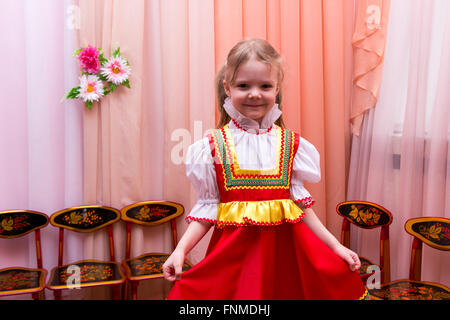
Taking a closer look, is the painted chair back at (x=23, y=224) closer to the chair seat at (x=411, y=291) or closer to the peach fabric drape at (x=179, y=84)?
the peach fabric drape at (x=179, y=84)

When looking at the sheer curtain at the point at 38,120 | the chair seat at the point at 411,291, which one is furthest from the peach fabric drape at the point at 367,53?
the sheer curtain at the point at 38,120

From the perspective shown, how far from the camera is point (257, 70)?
802mm

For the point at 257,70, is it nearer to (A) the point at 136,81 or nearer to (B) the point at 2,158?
(A) the point at 136,81

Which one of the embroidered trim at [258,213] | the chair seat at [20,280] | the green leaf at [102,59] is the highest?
the green leaf at [102,59]

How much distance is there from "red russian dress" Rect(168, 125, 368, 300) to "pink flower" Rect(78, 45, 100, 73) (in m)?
1.05

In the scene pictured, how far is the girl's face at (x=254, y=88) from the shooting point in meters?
0.81

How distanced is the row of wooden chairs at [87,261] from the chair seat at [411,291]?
0.72m

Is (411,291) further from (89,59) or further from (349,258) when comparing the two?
(89,59)

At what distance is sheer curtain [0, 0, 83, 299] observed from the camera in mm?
1696

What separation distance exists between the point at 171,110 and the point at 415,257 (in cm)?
121

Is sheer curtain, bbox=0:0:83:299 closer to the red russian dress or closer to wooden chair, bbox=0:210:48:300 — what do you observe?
wooden chair, bbox=0:210:48:300

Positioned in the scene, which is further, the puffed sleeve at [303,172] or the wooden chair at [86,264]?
the wooden chair at [86,264]

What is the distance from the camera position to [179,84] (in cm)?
183

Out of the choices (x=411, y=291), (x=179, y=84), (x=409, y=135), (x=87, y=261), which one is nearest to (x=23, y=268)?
(x=87, y=261)
